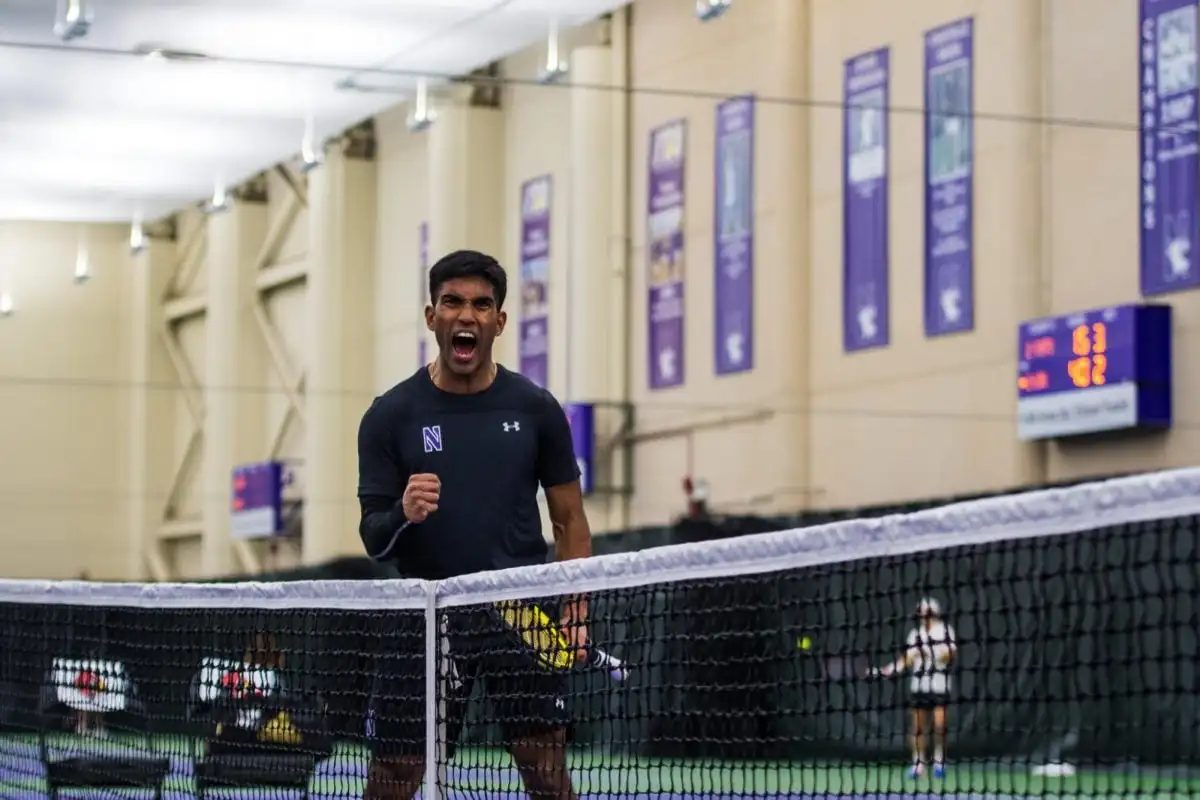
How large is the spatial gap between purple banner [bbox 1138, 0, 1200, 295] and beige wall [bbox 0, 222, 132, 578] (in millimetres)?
24312

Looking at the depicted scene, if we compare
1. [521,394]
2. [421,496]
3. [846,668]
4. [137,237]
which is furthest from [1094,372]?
[137,237]

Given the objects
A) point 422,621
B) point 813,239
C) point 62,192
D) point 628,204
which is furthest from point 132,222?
point 422,621

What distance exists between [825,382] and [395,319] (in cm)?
1011

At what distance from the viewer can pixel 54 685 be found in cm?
836

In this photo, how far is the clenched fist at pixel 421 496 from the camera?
17.3 feet

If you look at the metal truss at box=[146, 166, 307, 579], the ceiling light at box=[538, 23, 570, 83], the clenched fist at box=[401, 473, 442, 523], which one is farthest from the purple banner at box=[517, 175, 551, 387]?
the clenched fist at box=[401, 473, 442, 523]

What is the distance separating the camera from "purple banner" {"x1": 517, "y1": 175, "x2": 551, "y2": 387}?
90.5ft

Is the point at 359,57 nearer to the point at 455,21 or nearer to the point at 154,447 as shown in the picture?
the point at 455,21

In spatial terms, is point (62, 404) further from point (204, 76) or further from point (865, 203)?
point (865, 203)

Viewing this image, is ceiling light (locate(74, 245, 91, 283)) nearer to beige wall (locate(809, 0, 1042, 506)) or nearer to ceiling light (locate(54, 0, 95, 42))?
ceiling light (locate(54, 0, 95, 42))

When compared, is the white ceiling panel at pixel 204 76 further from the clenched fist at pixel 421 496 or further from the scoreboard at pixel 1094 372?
the clenched fist at pixel 421 496

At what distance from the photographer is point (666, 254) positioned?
25.2 m

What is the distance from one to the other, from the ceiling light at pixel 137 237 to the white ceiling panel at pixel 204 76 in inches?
24.6

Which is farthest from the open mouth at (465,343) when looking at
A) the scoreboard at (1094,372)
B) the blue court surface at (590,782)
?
the scoreboard at (1094,372)
